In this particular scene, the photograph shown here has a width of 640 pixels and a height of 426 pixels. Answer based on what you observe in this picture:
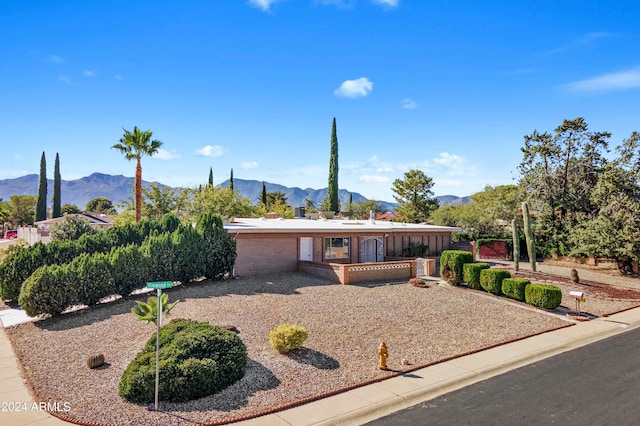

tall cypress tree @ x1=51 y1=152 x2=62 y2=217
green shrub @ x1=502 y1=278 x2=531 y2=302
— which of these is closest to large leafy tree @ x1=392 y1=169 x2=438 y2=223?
green shrub @ x1=502 y1=278 x2=531 y2=302

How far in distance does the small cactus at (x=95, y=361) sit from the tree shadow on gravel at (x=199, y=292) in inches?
185

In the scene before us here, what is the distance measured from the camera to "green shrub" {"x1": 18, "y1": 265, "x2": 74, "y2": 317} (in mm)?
15930

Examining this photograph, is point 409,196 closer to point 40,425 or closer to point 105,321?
point 105,321

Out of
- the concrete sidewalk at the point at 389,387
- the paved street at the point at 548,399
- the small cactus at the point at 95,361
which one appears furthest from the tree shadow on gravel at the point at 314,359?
the small cactus at the point at 95,361

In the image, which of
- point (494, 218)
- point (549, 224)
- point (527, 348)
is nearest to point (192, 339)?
point (527, 348)

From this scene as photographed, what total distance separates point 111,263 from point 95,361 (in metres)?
8.01

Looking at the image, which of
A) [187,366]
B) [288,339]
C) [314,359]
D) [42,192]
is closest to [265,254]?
[288,339]

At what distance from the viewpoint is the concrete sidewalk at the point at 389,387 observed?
8.87m

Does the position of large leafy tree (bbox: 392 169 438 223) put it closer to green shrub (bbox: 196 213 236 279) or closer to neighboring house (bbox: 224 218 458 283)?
neighboring house (bbox: 224 218 458 283)

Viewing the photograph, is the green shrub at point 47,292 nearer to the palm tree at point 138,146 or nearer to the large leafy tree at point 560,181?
the palm tree at point 138,146

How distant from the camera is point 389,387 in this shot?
416 inches

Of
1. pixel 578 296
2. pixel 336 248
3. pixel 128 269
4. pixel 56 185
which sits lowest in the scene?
pixel 578 296

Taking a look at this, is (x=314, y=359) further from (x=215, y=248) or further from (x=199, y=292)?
(x=215, y=248)

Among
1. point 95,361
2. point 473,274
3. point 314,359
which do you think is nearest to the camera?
point 95,361
